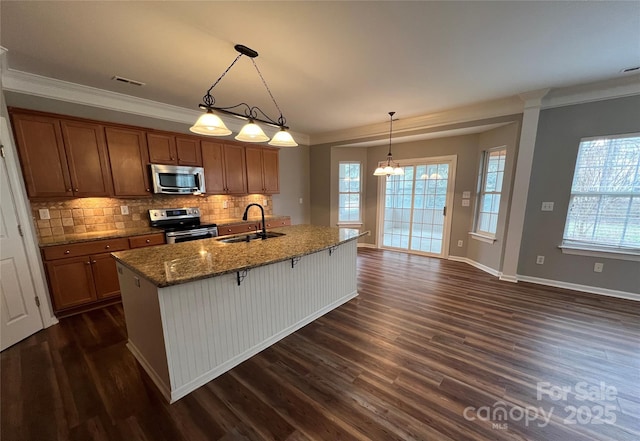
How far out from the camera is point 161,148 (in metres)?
3.48

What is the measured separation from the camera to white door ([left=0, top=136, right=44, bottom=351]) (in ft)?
7.36

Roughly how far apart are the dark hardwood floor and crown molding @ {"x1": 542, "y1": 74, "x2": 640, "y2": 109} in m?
2.66

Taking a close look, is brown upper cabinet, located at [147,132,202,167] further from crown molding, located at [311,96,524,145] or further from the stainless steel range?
crown molding, located at [311,96,524,145]

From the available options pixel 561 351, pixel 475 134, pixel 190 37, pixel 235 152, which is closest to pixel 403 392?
pixel 561 351

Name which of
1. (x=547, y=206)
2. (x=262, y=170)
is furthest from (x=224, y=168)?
(x=547, y=206)

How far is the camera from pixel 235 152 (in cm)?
433

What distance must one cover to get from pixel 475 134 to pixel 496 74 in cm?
198

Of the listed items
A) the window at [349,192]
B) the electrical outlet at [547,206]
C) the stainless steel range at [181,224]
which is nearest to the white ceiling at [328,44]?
the electrical outlet at [547,206]

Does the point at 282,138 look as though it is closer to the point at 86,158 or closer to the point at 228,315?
the point at 228,315

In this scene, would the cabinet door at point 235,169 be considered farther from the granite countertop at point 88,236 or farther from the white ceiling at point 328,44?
the granite countertop at point 88,236

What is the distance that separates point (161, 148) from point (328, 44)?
2.83 metres

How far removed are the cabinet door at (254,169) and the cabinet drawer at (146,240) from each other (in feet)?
5.69

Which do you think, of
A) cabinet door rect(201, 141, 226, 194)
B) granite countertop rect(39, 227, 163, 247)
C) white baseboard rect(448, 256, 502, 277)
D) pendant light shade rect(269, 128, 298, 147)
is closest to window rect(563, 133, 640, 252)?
white baseboard rect(448, 256, 502, 277)

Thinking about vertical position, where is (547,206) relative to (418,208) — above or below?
above
